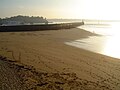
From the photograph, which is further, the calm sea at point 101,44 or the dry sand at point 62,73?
the calm sea at point 101,44

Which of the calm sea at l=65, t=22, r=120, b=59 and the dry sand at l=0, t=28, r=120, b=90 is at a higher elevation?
the dry sand at l=0, t=28, r=120, b=90

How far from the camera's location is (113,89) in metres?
11.1

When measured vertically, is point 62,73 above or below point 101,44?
above

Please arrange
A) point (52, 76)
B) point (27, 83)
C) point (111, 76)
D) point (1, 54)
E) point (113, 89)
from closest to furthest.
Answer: point (27, 83), point (113, 89), point (52, 76), point (111, 76), point (1, 54)

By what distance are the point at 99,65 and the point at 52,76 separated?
4.87 metres

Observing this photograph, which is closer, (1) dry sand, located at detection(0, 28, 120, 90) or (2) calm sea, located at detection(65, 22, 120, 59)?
(1) dry sand, located at detection(0, 28, 120, 90)

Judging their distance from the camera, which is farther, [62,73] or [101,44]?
[101,44]

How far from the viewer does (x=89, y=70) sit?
45.6 feet

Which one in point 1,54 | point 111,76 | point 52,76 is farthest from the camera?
point 1,54

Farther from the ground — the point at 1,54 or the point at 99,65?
the point at 1,54

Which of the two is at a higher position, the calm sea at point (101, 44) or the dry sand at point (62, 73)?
the dry sand at point (62, 73)

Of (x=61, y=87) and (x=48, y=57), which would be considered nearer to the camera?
(x=61, y=87)

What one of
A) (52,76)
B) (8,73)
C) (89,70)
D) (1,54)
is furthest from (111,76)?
(1,54)

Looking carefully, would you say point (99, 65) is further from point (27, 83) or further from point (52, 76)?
point (27, 83)
